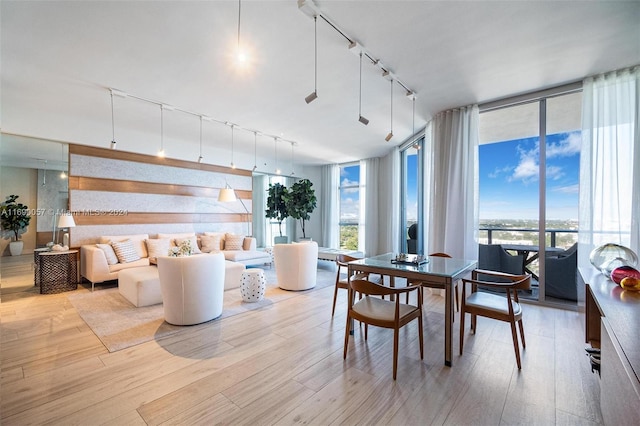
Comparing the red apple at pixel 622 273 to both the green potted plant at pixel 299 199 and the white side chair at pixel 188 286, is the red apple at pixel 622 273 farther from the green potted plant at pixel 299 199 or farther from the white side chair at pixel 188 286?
the green potted plant at pixel 299 199

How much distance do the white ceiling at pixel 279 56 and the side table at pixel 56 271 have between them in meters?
1.78

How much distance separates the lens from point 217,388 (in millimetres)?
1987

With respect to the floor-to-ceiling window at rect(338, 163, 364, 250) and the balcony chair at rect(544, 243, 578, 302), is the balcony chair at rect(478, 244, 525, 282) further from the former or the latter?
the floor-to-ceiling window at rect(338, 163, 364, 250)

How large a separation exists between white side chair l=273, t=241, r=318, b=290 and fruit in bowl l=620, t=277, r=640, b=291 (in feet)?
11.6

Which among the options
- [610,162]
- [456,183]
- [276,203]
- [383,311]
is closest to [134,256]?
[276,203]

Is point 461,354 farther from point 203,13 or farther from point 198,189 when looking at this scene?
point 198,189

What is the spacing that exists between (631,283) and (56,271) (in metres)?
6.77

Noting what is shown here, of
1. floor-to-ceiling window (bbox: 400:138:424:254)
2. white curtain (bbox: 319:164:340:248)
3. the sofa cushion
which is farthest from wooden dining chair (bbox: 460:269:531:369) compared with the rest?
white curtain (bbox: 319:164:340:248)

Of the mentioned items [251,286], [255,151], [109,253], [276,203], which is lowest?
[251,286]

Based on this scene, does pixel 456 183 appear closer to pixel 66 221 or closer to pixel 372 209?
pixel 372 209

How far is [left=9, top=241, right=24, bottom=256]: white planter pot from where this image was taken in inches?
187

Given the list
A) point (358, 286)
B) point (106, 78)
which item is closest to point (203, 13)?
point (106, 78)

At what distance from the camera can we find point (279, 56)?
287 cm

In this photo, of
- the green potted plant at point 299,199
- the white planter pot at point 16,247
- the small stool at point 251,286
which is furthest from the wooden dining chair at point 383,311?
the white planter pot at point 16,247
